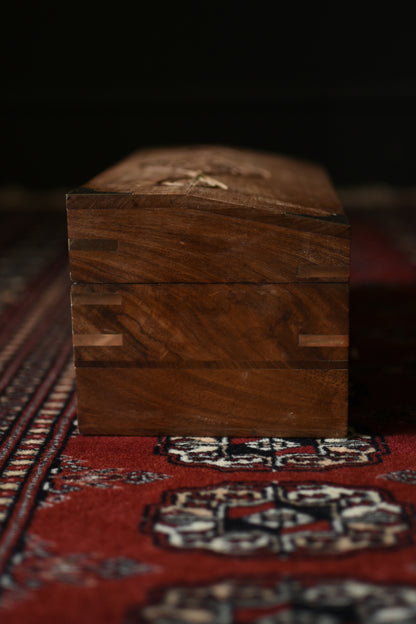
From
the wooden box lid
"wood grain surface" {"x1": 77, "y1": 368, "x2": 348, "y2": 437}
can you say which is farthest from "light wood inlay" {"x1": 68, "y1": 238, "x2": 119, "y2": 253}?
"wood grain surface" {"x1": 77, "y1": 368, "x2": 348, "y2": 437}

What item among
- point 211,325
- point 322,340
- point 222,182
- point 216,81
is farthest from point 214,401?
point 216,81

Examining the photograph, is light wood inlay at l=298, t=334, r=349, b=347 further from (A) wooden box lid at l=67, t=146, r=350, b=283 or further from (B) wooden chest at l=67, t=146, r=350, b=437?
(A) wooden box lid at l=67, t=146, r=350, b=283

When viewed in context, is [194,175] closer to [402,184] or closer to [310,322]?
[310,322]

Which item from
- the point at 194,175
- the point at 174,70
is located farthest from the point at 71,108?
the point at 194,175

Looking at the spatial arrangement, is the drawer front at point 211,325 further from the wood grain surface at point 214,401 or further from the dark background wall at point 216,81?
the dark background wall at point 216,81

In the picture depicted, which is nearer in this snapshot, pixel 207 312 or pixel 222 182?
pixel 207 312

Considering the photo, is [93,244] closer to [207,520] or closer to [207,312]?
[207,312]

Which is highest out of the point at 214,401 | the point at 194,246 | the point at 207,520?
the point at 194,246
